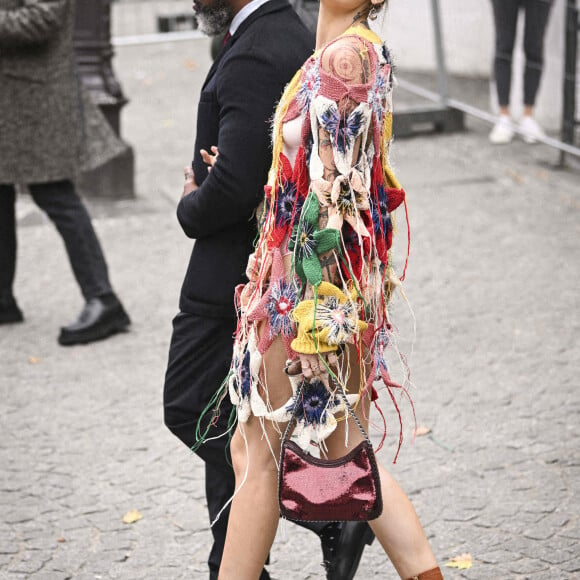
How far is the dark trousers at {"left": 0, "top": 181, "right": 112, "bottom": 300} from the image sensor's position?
561 centimetres

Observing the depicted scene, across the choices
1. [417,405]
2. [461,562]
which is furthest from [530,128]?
[461,562]

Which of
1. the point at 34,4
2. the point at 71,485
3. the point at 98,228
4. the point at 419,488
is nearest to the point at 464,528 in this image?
the point at 419,488

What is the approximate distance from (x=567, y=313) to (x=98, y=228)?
3.35 metres

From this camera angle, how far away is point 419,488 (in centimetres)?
407

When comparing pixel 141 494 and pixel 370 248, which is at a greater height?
pixel 370 248

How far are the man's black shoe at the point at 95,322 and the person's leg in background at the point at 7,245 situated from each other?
0.44 meters

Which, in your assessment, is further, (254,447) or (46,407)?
(46,407)

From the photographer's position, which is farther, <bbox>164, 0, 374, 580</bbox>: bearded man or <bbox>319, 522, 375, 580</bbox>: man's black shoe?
<bbox>319, 522, 375, 580</bbox>: man's black shoe

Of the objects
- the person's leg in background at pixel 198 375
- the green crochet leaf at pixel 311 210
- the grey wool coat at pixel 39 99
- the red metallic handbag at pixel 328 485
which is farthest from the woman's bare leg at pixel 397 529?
the grey wool coat at pixel 39 99

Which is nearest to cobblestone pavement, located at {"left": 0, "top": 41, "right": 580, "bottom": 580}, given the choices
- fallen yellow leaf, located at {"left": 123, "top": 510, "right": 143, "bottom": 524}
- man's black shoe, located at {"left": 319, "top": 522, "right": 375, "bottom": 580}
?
fallen yellow leaf, located at {"left": 123, "top": 510, "right": 143, "bottom": 524}

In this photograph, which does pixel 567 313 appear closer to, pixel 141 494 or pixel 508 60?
pixel 141 494

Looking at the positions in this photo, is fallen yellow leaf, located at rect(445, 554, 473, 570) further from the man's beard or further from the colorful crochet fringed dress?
the man's beard

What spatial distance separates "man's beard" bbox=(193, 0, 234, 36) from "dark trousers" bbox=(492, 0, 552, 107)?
6574 mm

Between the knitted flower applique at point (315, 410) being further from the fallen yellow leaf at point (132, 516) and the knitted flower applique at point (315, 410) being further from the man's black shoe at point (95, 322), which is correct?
the man's black shoe at point (95, 322)
